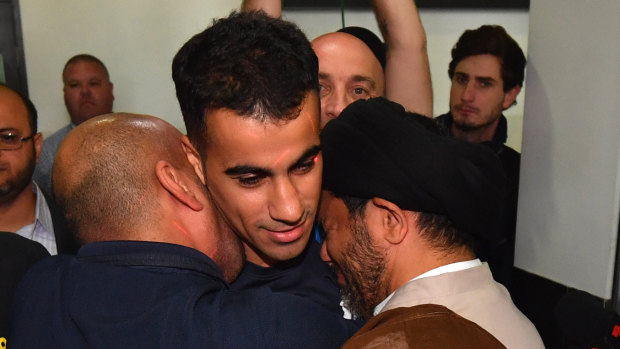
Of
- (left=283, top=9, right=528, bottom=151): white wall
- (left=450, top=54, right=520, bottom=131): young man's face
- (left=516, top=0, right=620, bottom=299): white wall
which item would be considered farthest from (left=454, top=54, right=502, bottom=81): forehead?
(left=283, top=9, right=528, bottom=151): white wall

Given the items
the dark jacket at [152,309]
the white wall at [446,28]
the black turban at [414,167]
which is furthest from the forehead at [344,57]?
the white wall at [446,28]

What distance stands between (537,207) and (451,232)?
1411 millimetres

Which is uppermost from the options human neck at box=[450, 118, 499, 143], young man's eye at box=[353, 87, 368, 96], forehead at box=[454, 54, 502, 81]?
young man's eye at box=[353, 87, 368, 96]

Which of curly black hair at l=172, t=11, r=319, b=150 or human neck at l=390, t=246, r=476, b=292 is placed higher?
curly black hair at l=172, t=11, r=319, b=150

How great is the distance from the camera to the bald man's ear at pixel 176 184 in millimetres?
1055

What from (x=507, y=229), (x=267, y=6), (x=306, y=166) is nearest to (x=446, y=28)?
(x=507, y=229)

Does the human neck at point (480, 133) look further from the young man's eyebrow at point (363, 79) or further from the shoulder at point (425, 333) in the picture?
the shoulder at point (425, 333)

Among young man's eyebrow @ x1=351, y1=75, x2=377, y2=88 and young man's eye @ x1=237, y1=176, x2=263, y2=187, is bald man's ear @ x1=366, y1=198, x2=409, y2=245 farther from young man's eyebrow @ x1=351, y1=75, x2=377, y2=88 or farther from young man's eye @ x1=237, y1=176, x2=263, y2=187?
young man's eyebrow @ x1=351, y1=75, x2=377, y2=88

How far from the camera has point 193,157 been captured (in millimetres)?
1089

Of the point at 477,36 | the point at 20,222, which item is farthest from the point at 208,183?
the point at 477,36

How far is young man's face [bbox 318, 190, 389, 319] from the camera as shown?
3.81ft

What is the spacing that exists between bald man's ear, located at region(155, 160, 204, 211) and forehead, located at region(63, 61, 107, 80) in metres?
3.06

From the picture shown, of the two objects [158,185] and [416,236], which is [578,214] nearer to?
[416,236]

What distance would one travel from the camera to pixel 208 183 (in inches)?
41.1
